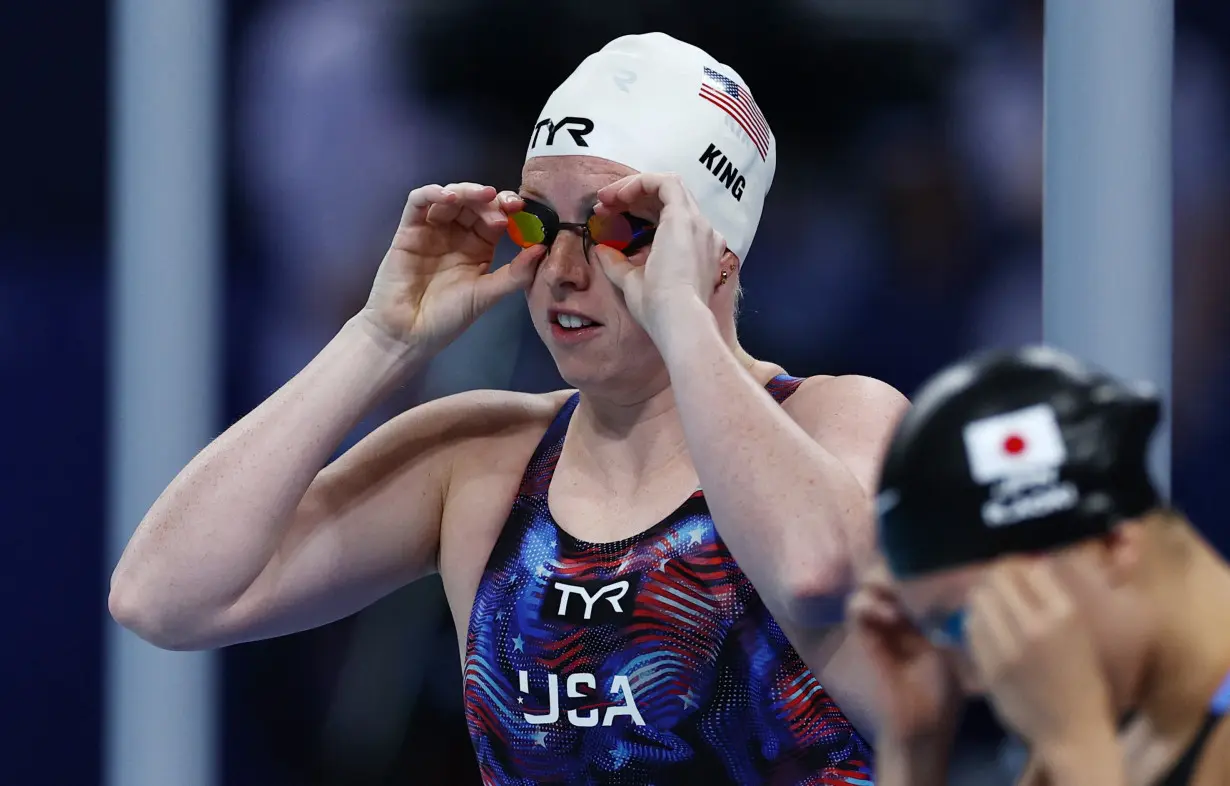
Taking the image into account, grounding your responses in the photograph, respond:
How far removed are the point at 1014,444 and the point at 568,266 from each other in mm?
1013

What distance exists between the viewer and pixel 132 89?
119 inches

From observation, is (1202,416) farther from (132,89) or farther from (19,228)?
(19,228)

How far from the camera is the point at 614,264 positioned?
1994 millimetres

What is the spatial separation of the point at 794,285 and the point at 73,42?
5.29 feet

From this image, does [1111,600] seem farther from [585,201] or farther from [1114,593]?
[585,201]

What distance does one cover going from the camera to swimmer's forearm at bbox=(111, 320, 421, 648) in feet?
6.70

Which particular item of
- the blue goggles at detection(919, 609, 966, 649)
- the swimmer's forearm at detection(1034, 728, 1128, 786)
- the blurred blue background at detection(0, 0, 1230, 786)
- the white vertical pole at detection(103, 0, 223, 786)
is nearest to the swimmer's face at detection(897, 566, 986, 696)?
the blue goggles at detection(919, 609, 966, 649)

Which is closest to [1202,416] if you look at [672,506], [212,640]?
[672,506]

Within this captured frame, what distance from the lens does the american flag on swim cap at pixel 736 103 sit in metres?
2.16

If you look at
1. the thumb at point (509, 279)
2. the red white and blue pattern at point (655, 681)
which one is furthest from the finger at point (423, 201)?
the red white and blue pattern at point (655, 681)

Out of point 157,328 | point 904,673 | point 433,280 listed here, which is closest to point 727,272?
point 433,280

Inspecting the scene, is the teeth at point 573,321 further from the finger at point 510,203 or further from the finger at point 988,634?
the finger at point 988,634

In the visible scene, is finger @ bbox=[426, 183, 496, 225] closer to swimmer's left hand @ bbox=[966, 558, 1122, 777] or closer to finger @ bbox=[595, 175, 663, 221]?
finger @ bbox=[595, 175, 663, 221]

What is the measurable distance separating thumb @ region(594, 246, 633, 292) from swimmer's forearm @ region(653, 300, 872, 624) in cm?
21
